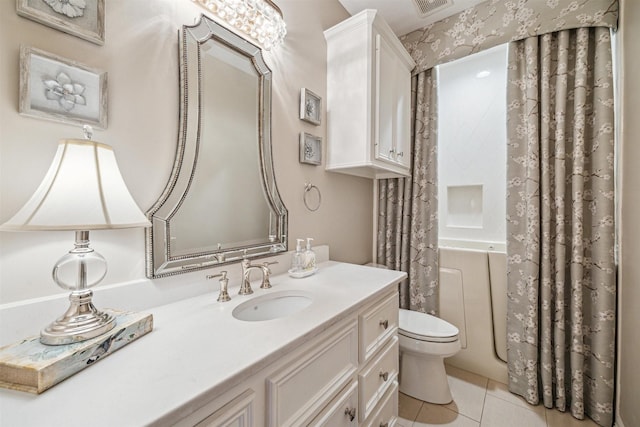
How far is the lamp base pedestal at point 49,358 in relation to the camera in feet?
1.49

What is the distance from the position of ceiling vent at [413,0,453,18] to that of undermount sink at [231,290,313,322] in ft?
6.78

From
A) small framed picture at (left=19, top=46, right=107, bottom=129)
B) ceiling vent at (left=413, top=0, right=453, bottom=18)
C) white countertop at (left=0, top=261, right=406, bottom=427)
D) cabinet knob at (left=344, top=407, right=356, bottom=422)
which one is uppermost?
ceiling vent at (left=413, top=0, right=453, bottom=18)

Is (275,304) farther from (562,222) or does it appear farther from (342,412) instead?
Answer: (562,222)

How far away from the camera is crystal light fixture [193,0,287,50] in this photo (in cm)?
104

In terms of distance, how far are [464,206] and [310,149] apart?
58.7 inches

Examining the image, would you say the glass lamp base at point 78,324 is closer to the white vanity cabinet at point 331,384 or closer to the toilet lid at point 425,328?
the white vanity cabinet at point 331,384

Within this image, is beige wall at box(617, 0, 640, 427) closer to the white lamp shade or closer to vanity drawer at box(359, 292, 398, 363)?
Result: vanity drawer at box(359, 292, 398, 363)

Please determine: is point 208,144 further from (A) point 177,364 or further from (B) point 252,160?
(A) point 177,364

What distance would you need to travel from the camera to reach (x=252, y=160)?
121cm

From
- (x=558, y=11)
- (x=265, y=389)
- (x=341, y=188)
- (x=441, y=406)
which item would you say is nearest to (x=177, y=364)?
(x=265, y=389)

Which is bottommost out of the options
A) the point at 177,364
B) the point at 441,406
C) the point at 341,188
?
the point at 441,406

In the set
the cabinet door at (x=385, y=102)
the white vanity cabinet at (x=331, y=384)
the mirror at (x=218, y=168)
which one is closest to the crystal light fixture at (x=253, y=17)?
the mirror at (x=218, y=168)

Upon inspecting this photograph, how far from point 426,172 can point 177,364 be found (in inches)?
77.1

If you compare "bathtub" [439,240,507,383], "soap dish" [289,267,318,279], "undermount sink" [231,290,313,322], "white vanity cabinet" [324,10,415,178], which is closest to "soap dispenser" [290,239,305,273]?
"soap dish" [289,267,318,279]
